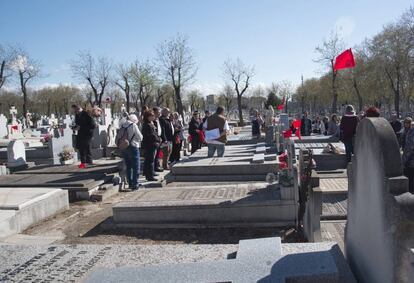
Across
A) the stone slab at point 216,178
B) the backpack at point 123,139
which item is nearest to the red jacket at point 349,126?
the stone slab at point 216,178

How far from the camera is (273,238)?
4.24 metres

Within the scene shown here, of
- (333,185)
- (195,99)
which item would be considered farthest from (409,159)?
(195,99)

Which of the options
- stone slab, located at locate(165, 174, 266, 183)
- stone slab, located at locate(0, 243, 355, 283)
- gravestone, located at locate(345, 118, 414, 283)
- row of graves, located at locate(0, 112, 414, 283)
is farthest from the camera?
stone slab, located at locate(165, 174, 266, 183)

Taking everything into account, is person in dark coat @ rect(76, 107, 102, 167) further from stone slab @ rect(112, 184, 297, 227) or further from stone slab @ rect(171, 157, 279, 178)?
stone slab @ rect(112, 184, 297, 227)

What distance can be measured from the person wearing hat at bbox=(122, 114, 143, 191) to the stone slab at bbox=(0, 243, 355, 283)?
483cm

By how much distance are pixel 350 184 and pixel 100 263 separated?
2.69m

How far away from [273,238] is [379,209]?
1.46 m

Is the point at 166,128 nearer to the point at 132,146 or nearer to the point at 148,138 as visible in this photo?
the point at 148,138

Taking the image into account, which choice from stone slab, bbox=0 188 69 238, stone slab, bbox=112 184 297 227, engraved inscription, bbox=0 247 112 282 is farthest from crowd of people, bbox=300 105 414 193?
stone slab, bbox=0 188 69 238

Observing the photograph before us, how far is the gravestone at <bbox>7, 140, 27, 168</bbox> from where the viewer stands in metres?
13.1

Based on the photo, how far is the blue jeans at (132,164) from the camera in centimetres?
956

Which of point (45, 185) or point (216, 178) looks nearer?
point (45, 185)

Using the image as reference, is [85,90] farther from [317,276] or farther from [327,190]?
[317,276]

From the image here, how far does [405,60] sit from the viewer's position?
35.2m
